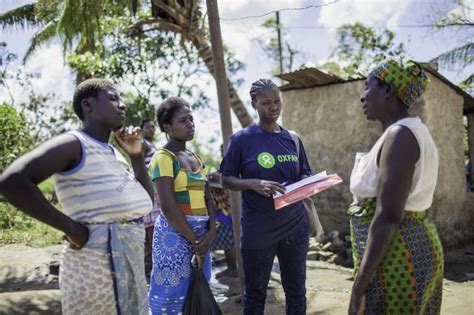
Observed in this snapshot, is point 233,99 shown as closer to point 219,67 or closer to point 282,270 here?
point 219,67

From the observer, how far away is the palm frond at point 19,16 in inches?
585

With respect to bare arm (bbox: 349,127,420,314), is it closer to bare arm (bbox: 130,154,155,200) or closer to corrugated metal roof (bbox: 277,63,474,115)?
bare arm (bbox: 130,154,155,200)

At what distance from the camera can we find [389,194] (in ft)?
6.27

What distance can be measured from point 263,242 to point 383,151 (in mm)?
1496

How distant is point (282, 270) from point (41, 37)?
1333 centimetres

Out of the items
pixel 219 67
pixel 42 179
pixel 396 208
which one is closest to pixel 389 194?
pixel 396 208

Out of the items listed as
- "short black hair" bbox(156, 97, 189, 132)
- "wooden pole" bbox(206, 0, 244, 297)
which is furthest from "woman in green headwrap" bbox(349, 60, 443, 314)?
"wooden pole" bbox(206, 0, 244, 297)

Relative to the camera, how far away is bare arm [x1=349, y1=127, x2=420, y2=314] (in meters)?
1.91

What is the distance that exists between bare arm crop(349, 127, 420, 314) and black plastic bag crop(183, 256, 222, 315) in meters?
1.16

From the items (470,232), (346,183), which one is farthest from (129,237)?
(470,232)

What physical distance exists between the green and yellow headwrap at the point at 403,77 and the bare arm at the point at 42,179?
1.32 meters

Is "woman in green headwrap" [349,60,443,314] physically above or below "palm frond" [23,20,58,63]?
below

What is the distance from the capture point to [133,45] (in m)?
11.0

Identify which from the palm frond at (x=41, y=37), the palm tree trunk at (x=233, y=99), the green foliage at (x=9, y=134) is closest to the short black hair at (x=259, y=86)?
the palm tree trunk at (x=233, y=99)
